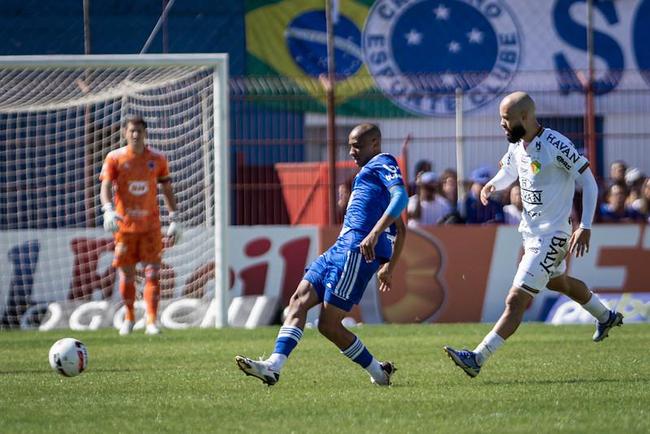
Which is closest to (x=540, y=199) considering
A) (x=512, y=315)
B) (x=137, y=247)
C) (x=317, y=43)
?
(x=512, y=315)

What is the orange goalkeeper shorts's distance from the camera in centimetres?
1497

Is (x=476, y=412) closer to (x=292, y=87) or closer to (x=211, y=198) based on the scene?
(x=211, y=198)

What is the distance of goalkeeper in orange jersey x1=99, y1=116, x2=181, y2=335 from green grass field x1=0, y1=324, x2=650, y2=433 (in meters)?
1.83

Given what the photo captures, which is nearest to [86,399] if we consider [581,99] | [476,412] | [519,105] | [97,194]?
[476,412]

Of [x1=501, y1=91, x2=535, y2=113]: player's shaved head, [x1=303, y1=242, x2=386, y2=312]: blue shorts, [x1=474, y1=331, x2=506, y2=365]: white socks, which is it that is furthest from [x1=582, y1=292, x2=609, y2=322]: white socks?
[x1=303, y1=242, x2=386, y2=312]: blue shorts

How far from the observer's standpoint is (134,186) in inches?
590

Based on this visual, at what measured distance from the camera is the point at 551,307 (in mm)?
17047

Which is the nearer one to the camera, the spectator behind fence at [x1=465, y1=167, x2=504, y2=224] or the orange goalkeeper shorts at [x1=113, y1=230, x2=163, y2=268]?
the orange goalkeeper shorts at [x1=113, y1=230, x2=163, y2=268]

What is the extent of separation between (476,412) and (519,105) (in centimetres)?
279

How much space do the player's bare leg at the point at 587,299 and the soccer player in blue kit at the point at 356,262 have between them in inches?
75.4

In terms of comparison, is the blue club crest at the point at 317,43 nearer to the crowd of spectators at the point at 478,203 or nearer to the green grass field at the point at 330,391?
the crowd of spectators at the point at 478,203

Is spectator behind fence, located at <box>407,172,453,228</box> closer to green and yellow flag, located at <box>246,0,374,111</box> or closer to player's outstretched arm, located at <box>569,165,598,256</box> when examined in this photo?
green and yellow flag, located at <box>246,0,374,111</box>

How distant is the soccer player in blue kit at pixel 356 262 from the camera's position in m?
8.49

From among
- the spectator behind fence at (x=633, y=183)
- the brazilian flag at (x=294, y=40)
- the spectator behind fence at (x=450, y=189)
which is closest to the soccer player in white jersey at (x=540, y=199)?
the spectator behind fence at (x=450, y=189)
